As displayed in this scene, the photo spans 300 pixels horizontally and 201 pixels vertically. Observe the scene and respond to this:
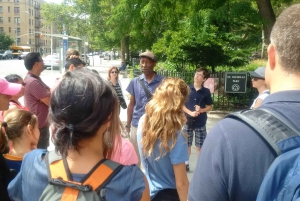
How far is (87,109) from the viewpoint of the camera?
1501 millimetres

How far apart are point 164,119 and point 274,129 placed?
1.54 m

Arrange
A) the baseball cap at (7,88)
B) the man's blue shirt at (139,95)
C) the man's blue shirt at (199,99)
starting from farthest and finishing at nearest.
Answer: the man's blue shirt at (199,99) → the man's blue shirt at (139,95) → the baseball cap at (7,88)

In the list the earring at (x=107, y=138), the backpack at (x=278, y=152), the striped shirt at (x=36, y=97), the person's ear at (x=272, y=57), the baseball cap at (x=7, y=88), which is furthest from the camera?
the striped shirt at (x=36, y=97)

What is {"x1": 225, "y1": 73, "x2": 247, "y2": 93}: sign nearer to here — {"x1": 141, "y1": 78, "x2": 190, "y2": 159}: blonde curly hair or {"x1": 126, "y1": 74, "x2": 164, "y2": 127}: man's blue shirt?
{"x1": 126, "y1": 74, "x2": 164, "y2": 127}: man's blue shirt

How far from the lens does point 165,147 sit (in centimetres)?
262

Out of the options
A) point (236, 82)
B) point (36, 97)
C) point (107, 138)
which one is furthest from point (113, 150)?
point (236, 82)

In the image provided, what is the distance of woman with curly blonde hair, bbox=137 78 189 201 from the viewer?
8.66ft

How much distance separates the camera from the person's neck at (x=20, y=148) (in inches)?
104

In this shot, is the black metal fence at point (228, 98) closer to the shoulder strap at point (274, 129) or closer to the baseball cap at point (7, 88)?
the baseball cap at point (7, 88)

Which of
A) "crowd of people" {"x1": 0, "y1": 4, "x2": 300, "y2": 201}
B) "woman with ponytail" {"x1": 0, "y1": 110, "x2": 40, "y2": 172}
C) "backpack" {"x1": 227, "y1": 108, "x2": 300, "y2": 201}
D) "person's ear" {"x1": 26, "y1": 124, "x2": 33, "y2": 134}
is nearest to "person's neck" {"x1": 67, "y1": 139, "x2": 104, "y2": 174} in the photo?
"crowd of people" {"x1": 0, "y1": 4, "x2": 300, "y2": 201}

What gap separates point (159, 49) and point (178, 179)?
12715mm

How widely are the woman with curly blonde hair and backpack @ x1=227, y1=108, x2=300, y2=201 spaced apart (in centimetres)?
136

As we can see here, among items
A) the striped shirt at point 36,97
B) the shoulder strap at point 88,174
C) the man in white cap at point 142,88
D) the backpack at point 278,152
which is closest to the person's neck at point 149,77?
the man in white cap at point 142,88

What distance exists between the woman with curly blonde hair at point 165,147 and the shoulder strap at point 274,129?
4.63 ft
